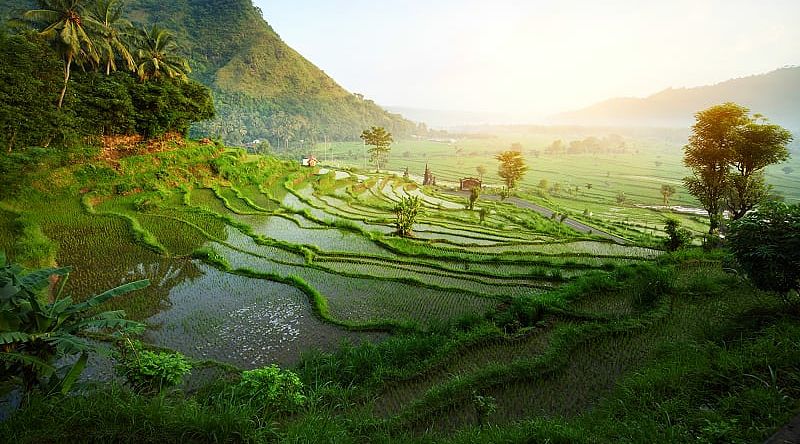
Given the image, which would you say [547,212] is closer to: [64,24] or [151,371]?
[151,371]

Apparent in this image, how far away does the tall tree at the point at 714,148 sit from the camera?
16.3 meters

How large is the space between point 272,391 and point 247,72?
10068 centimetres

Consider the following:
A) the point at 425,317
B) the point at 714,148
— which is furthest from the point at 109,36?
the point at 714,148

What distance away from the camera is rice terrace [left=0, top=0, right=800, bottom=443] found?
4301mm

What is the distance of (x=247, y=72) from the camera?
90312mm

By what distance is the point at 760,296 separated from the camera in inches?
295

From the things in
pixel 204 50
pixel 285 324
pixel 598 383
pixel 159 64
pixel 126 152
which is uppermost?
pixel 204 50

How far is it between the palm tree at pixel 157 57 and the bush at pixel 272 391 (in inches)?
988

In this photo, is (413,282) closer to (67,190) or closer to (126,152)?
(67,190)

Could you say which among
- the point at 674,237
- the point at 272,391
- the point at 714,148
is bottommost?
the point at 272,391

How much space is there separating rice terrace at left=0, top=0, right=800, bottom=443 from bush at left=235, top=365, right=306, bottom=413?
4 centimetres

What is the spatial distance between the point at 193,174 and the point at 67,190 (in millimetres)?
7195

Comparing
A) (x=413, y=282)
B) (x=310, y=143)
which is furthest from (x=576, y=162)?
(x=413, y=282)

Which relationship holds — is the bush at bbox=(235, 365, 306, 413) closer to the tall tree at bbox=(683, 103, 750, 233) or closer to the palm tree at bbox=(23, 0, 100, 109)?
the tall tree at bbox=(683, 103, 750, 233)
